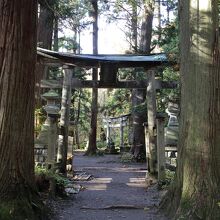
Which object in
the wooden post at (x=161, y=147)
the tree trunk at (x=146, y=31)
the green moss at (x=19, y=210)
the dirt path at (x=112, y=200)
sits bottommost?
the dirt path at (x=112, y=200)

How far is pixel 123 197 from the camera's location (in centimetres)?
1008

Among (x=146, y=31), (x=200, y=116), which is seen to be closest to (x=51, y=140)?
(x=200, y=116)

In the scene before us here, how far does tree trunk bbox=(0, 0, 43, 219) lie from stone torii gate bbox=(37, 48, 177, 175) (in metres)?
5.57

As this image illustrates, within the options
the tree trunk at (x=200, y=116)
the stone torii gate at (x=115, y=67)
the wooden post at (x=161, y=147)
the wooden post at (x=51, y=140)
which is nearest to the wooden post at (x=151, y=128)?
the stone torii gate at (x=115, y=67)

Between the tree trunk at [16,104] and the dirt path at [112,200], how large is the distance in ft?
3.48

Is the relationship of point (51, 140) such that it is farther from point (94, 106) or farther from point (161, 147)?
point (94, 106)

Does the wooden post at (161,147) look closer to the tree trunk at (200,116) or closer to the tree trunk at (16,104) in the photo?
the tree trunk at (200,116)

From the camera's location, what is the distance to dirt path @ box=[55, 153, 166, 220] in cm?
779

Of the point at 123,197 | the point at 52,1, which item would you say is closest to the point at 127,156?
the point at 123,197

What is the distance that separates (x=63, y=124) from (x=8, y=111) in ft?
20.7

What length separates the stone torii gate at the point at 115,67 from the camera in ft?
40.5

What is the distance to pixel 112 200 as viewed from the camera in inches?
379

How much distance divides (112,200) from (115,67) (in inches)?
180

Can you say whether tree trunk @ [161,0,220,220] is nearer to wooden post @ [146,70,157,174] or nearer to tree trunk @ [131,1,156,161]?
wooden post @ [146,70,157,174]
